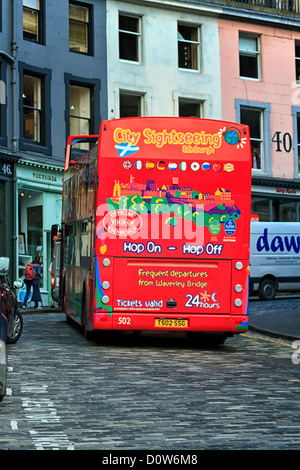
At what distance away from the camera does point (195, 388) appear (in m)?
11.3

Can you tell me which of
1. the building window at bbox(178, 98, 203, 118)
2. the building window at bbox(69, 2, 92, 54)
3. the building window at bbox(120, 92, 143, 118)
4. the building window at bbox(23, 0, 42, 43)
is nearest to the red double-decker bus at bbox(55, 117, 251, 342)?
the building window at bbox(23, 0, 42, 43)

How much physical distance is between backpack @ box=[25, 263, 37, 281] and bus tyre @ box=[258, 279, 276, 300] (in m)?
8.50

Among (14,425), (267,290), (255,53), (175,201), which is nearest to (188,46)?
(255,53)

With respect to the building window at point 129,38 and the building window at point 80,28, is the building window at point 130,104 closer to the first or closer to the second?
the building window at point 129,38

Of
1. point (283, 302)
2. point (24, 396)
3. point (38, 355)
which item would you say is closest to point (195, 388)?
point (24, 396)

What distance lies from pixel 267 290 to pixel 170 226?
57.4 feet

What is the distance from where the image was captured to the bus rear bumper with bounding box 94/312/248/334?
51.5 ft

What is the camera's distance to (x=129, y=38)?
3469 cm

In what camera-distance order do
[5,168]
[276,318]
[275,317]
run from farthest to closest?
[5,168] → [275,317] → [276,318]

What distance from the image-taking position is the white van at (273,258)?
32406mm

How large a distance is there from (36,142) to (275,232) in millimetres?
8836

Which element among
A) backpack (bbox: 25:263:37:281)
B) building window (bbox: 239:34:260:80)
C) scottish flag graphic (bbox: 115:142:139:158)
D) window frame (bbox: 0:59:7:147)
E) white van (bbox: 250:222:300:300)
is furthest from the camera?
building window (bbox: 239:34:260:80)

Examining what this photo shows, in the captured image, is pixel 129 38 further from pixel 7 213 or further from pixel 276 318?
pixel 276 318

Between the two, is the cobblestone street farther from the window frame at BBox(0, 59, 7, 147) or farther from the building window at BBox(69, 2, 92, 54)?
the building window at BBox(69, 2, 92, 54)
